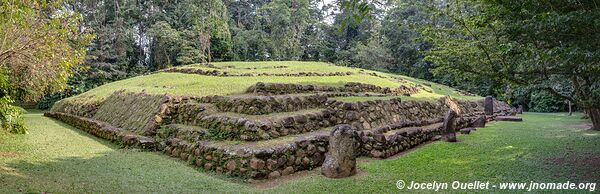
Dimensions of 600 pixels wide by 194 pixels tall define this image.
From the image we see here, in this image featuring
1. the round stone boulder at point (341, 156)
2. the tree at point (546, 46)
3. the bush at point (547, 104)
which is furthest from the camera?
the bush at point (547, 104)

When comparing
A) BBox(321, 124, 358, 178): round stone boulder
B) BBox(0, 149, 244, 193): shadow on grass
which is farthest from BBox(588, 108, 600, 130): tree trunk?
BBox(0, 149, 244, 193): shadow on grass

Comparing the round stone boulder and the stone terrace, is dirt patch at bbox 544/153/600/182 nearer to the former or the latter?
the stone terrace

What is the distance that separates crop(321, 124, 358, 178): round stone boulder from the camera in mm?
7145

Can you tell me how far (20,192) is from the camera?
5465 mm

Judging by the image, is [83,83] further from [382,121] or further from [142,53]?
[382,121]

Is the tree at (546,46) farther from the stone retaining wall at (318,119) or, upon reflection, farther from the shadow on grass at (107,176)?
the shadow on grass at (107,176)

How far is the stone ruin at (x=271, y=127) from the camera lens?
7.38 meters

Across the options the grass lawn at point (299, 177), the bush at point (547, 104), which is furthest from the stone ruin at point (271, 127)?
the bush at point (547, 104)

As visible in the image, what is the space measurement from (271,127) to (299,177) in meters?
1.64

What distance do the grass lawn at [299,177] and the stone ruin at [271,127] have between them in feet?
1.28

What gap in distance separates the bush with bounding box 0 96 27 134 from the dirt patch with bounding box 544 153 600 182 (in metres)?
12.8

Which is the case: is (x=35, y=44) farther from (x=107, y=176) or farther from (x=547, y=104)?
(x=547, y=104)

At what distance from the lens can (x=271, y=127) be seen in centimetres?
848

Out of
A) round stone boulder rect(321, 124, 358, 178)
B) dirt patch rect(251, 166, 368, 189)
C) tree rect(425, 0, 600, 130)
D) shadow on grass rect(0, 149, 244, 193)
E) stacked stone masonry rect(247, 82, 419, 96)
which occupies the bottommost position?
dirt patch rect(251, 166, 368, 189)
